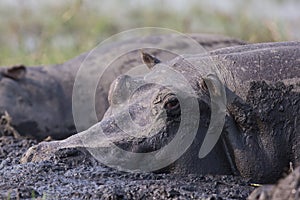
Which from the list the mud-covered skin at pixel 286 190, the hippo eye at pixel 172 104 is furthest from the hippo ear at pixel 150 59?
the mud-covered skin at pixel 286 190

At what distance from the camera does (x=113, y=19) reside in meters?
10.3

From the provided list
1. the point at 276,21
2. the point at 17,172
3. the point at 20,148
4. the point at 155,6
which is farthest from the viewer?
the point at 155,6

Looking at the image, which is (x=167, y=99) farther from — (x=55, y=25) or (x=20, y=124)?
(x=55, y=25)

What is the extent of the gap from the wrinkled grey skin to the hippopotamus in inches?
95.3

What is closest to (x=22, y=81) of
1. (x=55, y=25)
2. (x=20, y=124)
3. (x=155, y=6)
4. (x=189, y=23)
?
(x=20, y=124)

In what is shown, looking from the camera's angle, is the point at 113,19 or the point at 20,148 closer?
the point at 20,148

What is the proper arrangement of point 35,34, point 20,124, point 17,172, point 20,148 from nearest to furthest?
point 17,172, point 20,148, point 20,124, point 35,34

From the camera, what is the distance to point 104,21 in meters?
9.82

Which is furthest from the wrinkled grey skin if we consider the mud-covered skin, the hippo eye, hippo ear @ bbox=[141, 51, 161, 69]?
the mud-covered skin

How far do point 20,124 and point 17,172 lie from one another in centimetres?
285

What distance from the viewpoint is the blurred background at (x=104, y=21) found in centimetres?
884

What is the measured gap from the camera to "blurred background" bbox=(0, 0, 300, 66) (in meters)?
8.84

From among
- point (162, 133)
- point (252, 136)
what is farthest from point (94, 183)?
point (252, 136)

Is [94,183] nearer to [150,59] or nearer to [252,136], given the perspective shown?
[252,136]
